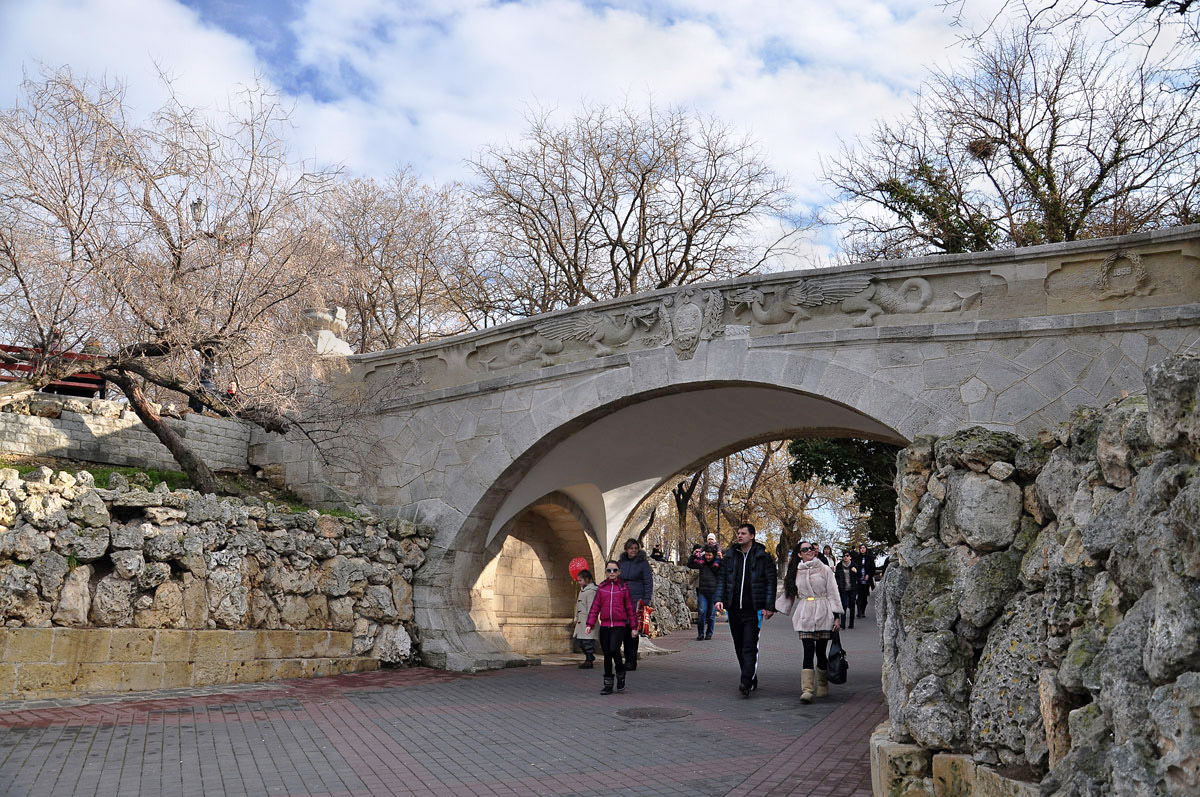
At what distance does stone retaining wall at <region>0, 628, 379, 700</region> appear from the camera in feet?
28.3

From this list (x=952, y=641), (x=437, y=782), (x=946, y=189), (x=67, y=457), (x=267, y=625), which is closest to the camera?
(x=952, y=641)

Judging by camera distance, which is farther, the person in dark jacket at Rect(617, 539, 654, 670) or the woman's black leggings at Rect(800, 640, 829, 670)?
the person in dark jacket at Rect(617, 539, 654, 670)

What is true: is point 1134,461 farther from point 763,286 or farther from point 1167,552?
point 763,286

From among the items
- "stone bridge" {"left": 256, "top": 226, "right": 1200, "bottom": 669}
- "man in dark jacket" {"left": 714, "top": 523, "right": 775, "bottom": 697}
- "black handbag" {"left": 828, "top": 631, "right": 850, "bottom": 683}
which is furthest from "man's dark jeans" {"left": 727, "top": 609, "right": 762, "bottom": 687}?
"stone bridge" {"left": 256, "top": 226, "right": 1200, "bottom": 669}

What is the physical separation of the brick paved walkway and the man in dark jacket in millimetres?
403

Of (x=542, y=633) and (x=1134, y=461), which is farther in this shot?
(x=542, y=633)

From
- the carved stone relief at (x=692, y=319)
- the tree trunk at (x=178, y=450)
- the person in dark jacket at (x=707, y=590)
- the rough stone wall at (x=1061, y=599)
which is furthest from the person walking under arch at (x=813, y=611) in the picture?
the person in dark jacket at (x=707, y=590)

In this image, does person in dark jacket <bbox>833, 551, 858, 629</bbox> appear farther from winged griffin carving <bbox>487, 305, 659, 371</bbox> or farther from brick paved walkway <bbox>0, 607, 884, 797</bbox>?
winged griffin carving <bbox>487, 305, 659, 371</bbox>

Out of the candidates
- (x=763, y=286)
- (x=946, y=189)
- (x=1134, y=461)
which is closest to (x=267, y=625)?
(x=763, y=286)

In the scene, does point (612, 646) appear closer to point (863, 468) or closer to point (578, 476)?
point (578, 476)

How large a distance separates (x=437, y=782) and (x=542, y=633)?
29.3 feet

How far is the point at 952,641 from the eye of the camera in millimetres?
5117

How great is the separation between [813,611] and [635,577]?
8.64ft

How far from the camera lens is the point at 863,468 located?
16.3m
